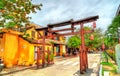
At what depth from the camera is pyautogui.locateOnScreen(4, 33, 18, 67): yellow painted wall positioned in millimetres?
19000

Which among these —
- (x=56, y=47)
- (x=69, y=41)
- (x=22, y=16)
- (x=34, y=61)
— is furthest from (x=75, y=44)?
(x=22, y=16)

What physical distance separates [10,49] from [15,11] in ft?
19.2

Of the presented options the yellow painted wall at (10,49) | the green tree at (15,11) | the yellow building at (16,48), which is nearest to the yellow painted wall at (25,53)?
the yellow building at (16,48)

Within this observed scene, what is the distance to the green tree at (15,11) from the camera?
1434 centimetres

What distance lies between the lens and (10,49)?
779 inches

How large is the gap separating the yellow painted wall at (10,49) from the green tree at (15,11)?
414 cm

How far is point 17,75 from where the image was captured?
13.9m

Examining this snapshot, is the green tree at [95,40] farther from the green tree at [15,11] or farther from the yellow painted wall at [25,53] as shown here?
the green tree at [15,11]

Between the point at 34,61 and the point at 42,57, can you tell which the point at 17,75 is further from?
the point at 34,61

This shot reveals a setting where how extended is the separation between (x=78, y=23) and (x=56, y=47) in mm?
28192

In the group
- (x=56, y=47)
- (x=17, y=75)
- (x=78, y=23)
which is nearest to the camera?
(x=17, y=75)

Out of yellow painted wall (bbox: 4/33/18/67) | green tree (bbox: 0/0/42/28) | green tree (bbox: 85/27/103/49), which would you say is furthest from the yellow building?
green tree (bbox: 85/27/103/49)

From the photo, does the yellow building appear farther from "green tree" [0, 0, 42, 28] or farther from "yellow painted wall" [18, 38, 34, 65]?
"green tree" [0, 0, 42, 28]

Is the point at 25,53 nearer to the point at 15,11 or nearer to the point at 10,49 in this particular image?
the point at 10,49
